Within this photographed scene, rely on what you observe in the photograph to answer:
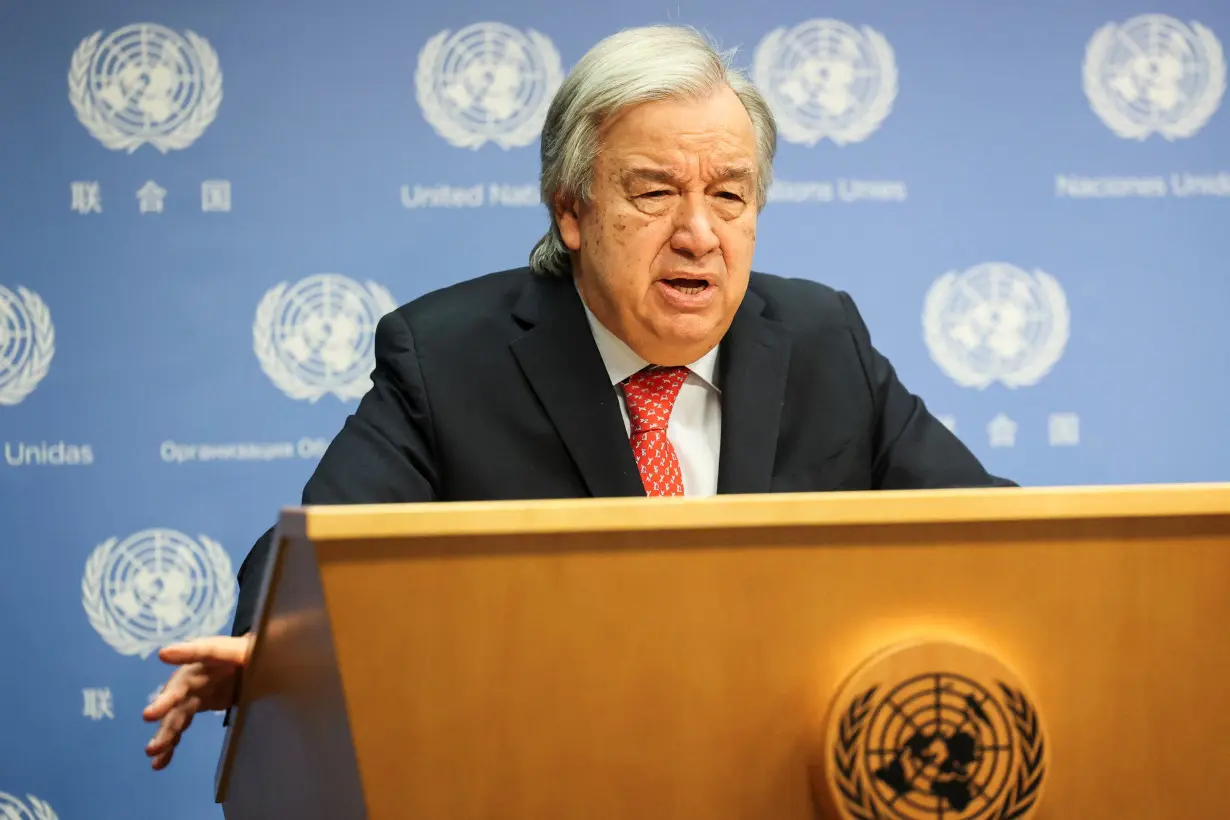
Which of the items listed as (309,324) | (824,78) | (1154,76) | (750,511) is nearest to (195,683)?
(750,511)

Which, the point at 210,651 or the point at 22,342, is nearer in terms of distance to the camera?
the point at 210,651

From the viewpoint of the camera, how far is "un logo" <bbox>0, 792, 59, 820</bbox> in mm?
2379

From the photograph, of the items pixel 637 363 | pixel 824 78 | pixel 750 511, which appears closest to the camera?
pixel 750 511

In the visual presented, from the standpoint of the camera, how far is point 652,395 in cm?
165

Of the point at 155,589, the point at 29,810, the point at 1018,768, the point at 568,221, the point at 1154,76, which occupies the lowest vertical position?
the point at 29,810

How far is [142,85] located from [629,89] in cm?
120

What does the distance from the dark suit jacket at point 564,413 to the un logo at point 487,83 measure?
2.26ft

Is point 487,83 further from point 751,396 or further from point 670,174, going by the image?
point 751,396

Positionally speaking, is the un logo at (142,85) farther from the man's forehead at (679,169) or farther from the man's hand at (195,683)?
the man's hand at (195,683)

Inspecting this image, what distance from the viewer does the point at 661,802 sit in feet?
2.46

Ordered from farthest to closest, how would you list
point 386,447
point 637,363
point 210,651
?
point 637,363, point 386,447, point 210,651

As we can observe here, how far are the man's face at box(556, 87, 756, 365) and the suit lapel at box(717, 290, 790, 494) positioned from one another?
0.25 feet

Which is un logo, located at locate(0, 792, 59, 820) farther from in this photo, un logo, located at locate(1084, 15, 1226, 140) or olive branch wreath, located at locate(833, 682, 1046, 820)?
un logo, located at locate(1084, 15, 1226, 140)

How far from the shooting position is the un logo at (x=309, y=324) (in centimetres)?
236
